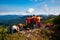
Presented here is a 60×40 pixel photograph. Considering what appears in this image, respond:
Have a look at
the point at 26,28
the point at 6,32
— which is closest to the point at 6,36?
the point at 6,32

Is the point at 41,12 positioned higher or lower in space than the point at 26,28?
higher

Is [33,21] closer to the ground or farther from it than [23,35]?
farther from it

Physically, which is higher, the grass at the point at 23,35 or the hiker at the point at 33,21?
the hiker at the point at 33,21

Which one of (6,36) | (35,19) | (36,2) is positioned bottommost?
(6,36)

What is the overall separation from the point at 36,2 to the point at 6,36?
586mm

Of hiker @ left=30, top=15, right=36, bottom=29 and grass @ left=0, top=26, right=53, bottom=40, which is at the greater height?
hiker @ left=30, top=15, right=36, bottom=29

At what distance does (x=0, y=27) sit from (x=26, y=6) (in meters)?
0.43

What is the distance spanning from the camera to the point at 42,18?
3066mm

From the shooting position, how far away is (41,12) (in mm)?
3068

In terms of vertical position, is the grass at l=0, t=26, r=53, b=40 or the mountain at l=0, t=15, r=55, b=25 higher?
the mountain at l=0, t=15, r=55, b=25

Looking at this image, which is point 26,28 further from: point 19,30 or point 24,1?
point 24,1

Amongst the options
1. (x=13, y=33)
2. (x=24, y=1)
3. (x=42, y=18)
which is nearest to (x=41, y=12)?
(x=42, y=18)

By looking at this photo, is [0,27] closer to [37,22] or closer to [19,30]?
[19,30]

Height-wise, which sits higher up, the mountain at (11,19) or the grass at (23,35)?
the mountain at (11,19)
